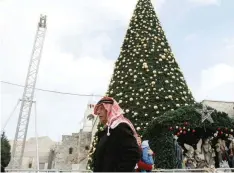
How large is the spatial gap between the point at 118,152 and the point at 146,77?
11.9 metres

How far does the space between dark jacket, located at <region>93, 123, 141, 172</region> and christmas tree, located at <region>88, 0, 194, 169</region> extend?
10.4 meters

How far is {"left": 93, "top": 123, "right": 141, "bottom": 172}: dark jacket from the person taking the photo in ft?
9.39

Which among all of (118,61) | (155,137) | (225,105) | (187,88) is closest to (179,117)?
(155,137)

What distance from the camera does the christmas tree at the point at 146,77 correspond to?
45.8ft

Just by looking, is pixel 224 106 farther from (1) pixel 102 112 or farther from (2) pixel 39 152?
(2) pixel 39 152

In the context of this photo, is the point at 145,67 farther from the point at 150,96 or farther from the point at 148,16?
the point at 148,16

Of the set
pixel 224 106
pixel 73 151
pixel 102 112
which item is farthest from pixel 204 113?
pixel 73 151

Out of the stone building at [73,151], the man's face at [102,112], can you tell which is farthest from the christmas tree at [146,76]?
the stone building at [73,151]

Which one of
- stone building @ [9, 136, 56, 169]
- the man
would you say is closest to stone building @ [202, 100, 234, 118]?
the man

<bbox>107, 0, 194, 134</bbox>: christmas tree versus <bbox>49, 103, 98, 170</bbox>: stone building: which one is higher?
<bbox>107, 0, 194, 134</bbox>: christmas tree

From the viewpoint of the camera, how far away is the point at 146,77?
14.7 m

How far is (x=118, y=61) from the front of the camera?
624 inches

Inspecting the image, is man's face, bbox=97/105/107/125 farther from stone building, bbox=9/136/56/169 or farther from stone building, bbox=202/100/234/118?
stone building, bbox=9/136/56/169

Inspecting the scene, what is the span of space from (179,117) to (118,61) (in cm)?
495
